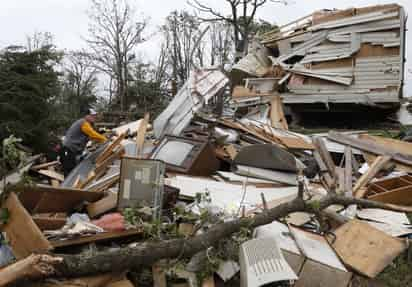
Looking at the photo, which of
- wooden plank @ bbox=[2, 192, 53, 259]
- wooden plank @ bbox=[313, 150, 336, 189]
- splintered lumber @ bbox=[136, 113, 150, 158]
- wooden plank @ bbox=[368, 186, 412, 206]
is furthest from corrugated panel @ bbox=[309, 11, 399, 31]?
wooden plank @ bbox=[2, 192, 53, 259]

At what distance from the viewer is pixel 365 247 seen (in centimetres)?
366

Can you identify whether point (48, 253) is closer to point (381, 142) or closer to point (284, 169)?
point (284, 169)

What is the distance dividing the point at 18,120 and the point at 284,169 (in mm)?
7583

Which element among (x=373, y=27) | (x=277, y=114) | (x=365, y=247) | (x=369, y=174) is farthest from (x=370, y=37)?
(x=365, y=247)

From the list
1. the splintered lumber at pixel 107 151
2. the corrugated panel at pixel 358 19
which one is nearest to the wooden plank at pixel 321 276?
the splintered lumber at pixel 107 151

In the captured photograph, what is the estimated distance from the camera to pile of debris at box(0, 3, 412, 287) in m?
2.83

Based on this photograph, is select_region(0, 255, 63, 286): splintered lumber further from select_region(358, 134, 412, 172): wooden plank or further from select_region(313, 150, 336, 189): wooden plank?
select_region(358, 134, 412, 172): wooden plank

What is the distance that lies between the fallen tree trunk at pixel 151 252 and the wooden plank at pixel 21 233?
265mm

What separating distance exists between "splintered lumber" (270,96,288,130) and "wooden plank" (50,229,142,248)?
843 centimetres

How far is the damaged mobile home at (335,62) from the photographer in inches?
470

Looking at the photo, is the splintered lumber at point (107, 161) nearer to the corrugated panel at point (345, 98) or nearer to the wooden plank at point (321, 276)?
the wooden plank at point (321, 276)

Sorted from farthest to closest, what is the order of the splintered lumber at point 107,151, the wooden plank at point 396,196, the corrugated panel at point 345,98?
the corrugated panel at point 345,98 → the splintered lumber at point 107,151 → the wooden plank at point 396,196

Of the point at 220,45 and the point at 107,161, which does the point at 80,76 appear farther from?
the point at 107,161

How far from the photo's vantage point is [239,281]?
3.30 meters
